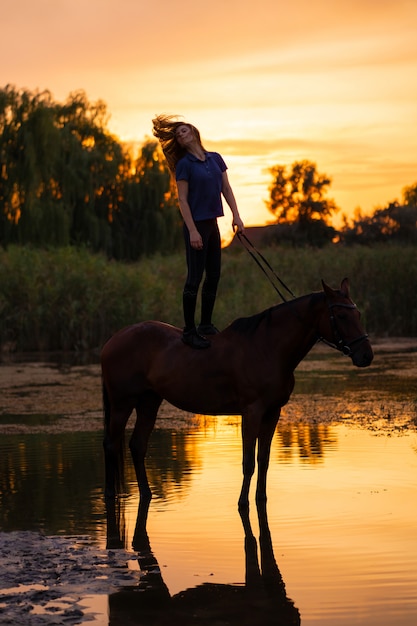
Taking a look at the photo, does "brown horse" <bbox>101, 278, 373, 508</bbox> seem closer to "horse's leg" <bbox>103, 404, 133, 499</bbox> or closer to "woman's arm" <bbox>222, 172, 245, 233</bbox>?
"horse's leg" <bbox>103, 404, 133, 499</bbox>

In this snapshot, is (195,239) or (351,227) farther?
(351,227)

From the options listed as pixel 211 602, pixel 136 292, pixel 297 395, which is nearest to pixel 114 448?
pixel 211 602

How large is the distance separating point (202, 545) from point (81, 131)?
36.4 metres

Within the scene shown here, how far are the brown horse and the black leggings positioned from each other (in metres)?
0.28

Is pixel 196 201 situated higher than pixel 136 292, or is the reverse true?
pixel 196 201

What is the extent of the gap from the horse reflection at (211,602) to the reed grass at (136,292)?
1761 cm

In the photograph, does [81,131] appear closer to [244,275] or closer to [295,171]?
[244,275]

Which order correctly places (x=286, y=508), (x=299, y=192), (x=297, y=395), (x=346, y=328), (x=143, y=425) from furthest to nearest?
(x=299, y=192) < (x=297, y=395) < (x=143, y=425) < (x=346, y=328) < (x=286, y=508)

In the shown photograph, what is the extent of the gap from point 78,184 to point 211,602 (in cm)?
3430

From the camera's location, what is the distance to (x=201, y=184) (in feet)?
27.9

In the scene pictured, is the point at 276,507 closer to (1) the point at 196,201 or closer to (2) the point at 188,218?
(2) the point at 188,218

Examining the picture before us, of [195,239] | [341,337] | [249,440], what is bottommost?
[249,440]

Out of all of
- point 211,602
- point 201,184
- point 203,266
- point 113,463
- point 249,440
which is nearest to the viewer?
point 211,602

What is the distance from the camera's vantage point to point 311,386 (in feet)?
55.0
